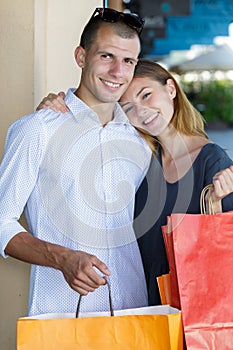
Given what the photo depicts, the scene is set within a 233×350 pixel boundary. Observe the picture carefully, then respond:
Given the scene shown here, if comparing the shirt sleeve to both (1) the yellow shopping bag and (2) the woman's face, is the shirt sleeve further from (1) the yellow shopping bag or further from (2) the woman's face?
(2) the woman's face

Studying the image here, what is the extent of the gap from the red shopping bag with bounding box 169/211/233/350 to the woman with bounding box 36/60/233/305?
0.29 m

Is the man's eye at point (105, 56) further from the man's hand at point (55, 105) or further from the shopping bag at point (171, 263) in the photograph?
the shopping bag at point (171, 263)

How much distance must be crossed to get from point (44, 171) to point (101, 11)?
514 mm

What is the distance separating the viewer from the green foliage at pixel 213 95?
10.2 metres

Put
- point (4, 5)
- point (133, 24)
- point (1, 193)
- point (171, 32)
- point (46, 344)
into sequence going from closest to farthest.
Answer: point (46, 344) → point (1, 193) → point (133, 24) → point (4, 5) → point (171, 32)

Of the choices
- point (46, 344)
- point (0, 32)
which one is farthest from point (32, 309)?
point (0, 32)

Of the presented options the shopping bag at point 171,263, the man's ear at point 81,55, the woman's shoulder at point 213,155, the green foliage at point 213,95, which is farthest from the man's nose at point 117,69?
the green foliage at point 213,95

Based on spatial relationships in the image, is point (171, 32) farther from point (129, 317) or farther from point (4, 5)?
point (129, 317)

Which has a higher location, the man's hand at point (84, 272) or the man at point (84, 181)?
the man at point (84, 181)

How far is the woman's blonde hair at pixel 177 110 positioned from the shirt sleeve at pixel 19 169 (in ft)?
1.54

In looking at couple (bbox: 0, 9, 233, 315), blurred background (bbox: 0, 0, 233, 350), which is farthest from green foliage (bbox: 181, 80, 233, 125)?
couple (bbox: 0, 9, 233, 315)

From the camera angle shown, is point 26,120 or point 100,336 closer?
point 100,336

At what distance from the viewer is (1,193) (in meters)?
2.08

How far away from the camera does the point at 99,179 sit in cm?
219
